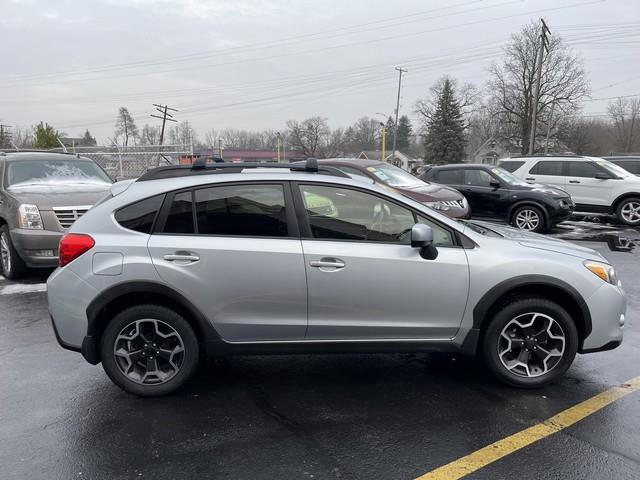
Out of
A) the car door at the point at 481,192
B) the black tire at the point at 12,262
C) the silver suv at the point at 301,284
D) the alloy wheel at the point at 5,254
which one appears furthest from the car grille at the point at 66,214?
the car door at the point at 481,192

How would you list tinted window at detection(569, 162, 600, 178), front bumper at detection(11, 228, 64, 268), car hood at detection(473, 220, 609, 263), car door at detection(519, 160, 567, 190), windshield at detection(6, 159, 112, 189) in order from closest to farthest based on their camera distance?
car hood at detection(473, 220, 609, 263) < front bumper at detection(11, 228, 64, 268) < windshield at detection(6, 159, 112, 189) < tinted window at detection(569, 162, 600, 178) < car door at detection(519, 160, 567, 190)

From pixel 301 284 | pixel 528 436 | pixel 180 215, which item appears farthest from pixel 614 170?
pixel 180 215

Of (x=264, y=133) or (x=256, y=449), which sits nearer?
(x=256, y=449)

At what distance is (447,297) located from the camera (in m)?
3.46

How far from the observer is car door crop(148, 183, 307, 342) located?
11.1ft

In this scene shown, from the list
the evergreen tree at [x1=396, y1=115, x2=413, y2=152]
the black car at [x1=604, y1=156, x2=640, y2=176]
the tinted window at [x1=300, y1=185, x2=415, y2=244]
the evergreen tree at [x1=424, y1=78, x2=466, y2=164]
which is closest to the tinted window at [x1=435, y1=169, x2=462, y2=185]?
the black car at [x1=604, y1=156, x2=640, y2=176]

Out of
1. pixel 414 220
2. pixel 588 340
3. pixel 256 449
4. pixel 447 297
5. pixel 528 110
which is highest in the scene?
pixel 528 110

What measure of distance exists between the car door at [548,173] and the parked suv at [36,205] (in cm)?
1111

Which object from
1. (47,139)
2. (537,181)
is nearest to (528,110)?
(537,181)

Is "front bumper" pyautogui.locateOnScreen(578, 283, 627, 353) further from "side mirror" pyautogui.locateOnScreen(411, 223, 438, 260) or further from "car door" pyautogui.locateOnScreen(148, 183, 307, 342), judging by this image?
"car door" pyautogui.locateOnScreen(148, 183, 307, 342)

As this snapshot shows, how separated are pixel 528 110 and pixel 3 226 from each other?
2137 inches

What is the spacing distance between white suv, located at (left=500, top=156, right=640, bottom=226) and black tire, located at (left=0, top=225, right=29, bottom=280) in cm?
1219

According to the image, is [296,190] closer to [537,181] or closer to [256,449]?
[256,449]

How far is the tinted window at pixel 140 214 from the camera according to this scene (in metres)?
3.49
